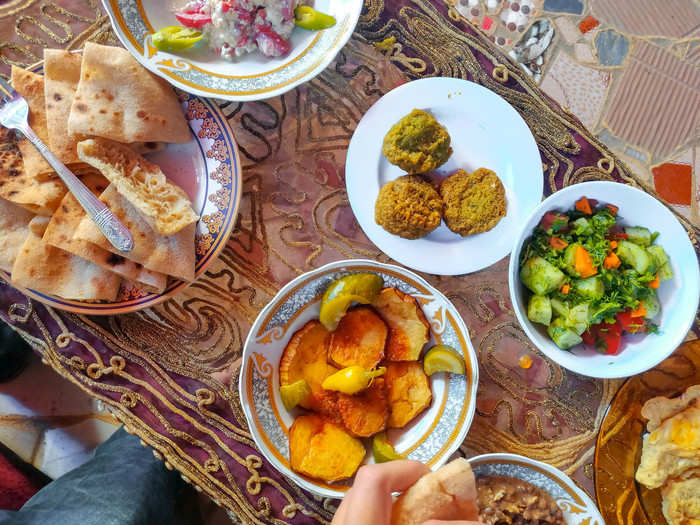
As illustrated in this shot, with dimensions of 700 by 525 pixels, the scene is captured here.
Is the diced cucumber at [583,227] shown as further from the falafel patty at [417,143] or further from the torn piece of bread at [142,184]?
the torn piece of bread at [142,184]

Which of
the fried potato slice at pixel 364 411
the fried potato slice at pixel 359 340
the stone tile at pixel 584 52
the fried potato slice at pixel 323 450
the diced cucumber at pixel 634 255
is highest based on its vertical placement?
the stone tile at pixel 584 52

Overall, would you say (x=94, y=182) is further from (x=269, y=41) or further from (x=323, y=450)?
(x=323, y=450)

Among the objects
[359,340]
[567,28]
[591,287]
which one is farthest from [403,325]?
[567,28]

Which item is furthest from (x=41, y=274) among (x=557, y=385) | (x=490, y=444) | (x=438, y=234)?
(x=557, y=385)

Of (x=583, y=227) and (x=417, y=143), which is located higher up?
(x=417, y=143)

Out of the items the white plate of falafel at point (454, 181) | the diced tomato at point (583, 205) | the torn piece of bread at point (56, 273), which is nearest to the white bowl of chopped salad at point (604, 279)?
the diced tomato at point (583, 205)

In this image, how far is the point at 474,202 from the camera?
1794 millimetres

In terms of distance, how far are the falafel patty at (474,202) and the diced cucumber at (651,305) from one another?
0.55m

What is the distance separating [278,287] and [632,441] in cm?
141

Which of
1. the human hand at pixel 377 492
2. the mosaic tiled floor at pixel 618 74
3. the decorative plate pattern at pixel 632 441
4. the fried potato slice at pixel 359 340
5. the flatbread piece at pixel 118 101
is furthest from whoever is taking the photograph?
the mosaic tiled floor at pixel 618 74

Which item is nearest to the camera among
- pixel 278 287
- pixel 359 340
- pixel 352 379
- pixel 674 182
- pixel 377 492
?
pixel 377 492

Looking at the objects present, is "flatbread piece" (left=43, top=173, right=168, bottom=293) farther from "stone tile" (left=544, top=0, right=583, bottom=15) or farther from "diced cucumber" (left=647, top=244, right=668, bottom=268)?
"stone tile" (left=544, top=0, right=583, bottom=15)

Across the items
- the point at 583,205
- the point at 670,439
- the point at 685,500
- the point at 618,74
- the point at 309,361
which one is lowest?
the point at 685,500

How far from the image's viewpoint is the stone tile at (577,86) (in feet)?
6.93
